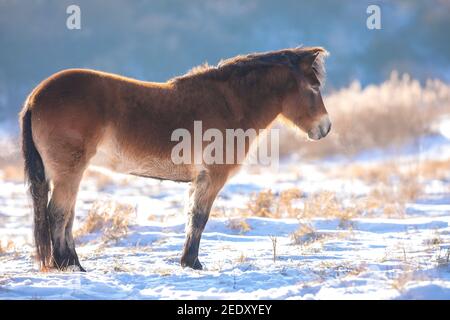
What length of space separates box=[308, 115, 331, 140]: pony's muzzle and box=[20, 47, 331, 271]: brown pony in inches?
9.6

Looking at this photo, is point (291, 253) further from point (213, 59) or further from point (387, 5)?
point (387, 5)

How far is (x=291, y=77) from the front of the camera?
6.98m

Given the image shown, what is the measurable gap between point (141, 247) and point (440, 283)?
397cm

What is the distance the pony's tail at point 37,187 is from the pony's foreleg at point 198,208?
4.48 feet

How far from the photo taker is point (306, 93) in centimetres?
Answer: 705

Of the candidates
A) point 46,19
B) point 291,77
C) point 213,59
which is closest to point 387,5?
point 213,59

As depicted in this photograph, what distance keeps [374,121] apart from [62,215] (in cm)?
1563

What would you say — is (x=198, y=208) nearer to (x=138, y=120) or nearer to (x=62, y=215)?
(x=138, y=120)

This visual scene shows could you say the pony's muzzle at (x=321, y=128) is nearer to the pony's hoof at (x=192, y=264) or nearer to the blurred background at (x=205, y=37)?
the pony's hoof at (x=192, y=264)

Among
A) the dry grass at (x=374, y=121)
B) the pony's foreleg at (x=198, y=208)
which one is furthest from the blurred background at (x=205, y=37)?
the pony's foreleg at (x=198, y=208)

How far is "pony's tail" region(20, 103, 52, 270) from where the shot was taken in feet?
20.4

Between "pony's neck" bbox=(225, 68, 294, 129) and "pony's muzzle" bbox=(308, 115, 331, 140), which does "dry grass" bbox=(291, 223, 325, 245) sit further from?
"pony's neck" bbox=(225, 68, 294, 129)

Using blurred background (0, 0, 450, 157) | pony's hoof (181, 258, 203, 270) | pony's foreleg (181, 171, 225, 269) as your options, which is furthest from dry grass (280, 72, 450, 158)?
pony's hoof (181, 258, 203, 270)

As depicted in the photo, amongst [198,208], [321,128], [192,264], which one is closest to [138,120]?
[198,208]
